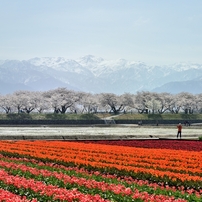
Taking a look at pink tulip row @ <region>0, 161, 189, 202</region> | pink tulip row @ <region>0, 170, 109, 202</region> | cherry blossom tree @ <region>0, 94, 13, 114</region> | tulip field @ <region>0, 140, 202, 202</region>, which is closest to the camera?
pink tulip row @ <region>0, 170, 109, 202</region>

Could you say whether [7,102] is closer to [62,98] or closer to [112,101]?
[62,98]

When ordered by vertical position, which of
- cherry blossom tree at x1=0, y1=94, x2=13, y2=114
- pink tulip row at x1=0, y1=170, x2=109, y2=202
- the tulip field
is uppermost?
cherry blossom tree at x1=0, y1=94, x2=13, y2=114

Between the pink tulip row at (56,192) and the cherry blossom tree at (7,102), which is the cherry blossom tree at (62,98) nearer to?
the cherry blossom tree at (7,102)

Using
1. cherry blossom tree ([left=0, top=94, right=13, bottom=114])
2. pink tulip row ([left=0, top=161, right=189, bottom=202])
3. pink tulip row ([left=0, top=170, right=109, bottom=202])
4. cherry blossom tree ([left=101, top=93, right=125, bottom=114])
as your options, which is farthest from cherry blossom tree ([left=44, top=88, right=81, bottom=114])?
pink tulip row ([left=0, top=170, right=109, bottom=202])

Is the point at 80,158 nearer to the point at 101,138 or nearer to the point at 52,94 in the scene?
the point at 101,138

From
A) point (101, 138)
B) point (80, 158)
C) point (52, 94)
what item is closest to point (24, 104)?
point (52, 94)

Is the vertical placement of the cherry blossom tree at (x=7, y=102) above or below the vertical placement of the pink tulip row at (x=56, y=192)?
above

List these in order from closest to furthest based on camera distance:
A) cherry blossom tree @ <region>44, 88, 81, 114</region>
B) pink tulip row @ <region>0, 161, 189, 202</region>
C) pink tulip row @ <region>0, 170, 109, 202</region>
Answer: pink tulip row @ <region>0, 170, 109, 202</region>, pink tulip row @ <region>0, 161, 189, 202</region>, cherry blossom tree @ <region>44, 88, 81, 114</region>

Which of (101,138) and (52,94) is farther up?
(52,94)

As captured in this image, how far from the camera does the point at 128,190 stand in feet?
37.1

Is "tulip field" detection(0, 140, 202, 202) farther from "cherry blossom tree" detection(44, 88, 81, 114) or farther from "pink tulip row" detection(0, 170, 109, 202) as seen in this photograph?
"cherry blossom tree" detection(44, 88, 81, 114)

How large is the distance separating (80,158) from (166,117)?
94.8 meters

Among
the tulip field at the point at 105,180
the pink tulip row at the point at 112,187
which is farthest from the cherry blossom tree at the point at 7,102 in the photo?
the pink tulip row at the point at 112,187

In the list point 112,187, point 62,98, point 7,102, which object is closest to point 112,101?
point 62,98
